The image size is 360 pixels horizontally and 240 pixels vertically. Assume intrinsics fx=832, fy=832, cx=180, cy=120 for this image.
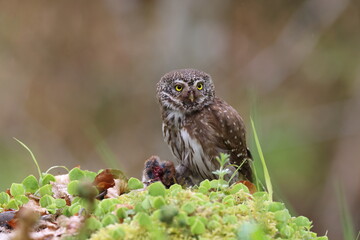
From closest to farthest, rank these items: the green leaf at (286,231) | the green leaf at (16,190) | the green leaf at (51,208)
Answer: the green leaf at (286,231) → the green leaf at (51,208) → the green leaf at (16,190)

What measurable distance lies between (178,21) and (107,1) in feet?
4.18

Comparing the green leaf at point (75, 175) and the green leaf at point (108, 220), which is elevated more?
the green leaf at point (75, 175)

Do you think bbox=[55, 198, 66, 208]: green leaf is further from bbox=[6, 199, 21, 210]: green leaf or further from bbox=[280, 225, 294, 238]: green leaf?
bbox=[280, 225, 294, 238]: green leaf

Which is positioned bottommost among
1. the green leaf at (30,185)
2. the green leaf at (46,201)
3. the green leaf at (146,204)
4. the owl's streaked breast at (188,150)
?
the green leaf at (146,204)

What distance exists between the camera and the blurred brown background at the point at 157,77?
11477mm

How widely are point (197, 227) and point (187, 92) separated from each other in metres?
2.60

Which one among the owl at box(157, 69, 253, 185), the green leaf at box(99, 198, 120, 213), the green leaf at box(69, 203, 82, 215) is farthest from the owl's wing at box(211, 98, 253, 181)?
the green leaf at box(99, 198, 120, 213)

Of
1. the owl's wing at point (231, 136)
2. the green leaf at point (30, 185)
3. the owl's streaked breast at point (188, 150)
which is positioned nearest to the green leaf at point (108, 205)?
the green leaf at point (30, 185)

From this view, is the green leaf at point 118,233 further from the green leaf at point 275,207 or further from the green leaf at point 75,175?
the green leaf at point 75,175

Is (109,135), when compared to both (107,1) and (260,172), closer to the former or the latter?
(107,1)

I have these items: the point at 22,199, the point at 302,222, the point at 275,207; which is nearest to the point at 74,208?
the point at 22,199

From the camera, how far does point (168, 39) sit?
11.4m

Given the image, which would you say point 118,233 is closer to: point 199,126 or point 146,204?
point 146,204

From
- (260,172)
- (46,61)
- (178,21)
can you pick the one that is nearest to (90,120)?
(46,61)
